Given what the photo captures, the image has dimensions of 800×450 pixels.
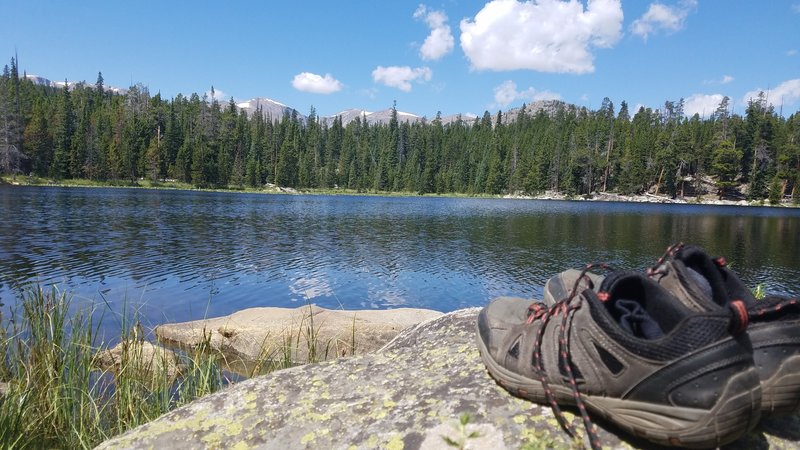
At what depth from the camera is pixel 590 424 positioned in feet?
5.90

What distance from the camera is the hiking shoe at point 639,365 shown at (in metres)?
1.65

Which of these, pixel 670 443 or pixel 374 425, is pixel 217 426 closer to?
pixel 374 425

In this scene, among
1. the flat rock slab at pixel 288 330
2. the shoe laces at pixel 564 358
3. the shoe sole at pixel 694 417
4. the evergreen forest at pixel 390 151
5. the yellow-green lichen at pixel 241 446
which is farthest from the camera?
the evergreen forest at pixel 390 151

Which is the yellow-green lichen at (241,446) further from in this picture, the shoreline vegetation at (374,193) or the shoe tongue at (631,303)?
the shoreline vegetation at (374,193)

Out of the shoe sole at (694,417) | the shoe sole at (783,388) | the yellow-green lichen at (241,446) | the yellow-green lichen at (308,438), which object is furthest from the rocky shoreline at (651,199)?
the yellow-green lichen at (241,446)

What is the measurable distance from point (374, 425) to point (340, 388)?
0.41 m

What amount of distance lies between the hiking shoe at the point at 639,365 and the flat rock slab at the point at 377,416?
0.12 meters

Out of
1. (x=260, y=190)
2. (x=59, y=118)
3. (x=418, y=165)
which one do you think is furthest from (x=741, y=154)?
(x=59, y=118)

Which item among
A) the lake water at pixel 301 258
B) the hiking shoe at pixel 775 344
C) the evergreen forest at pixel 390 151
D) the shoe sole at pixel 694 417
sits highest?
the evergreen forest at pixel 390 151

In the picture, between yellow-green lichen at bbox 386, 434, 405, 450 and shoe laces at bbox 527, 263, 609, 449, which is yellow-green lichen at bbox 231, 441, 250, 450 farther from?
shoe laces at bbox 527, 263, 609, 449

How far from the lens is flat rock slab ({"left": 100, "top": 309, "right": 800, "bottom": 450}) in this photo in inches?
74.4

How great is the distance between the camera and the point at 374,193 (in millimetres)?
135500

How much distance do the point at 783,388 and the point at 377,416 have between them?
1650 mm

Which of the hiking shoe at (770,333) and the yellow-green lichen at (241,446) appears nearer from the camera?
the hiking shoe at (770,333)
